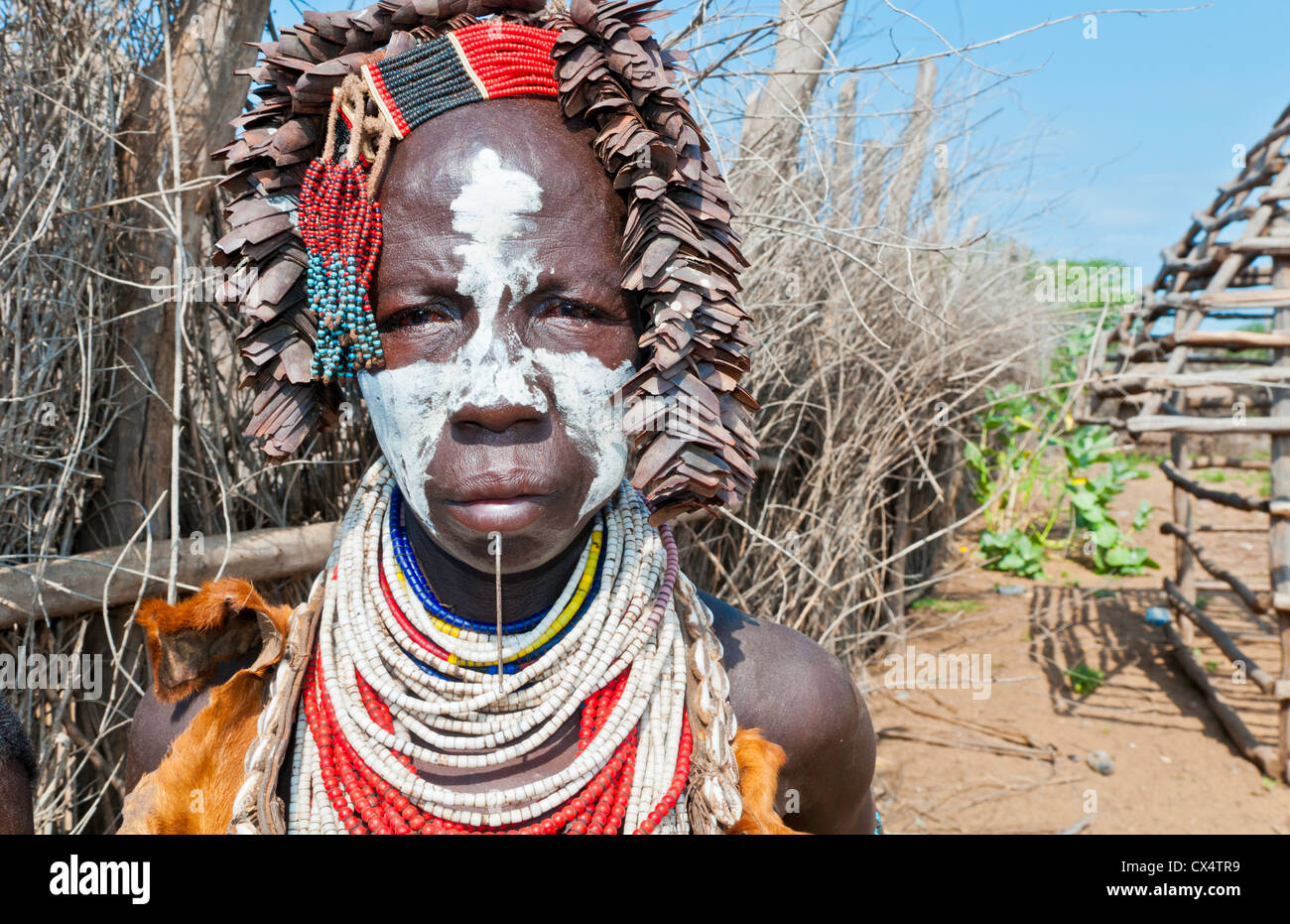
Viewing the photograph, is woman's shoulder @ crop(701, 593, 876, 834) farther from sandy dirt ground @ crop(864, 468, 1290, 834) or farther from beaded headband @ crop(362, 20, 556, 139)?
sandy dirt ground @ crop(864, 468, 1290, 834)

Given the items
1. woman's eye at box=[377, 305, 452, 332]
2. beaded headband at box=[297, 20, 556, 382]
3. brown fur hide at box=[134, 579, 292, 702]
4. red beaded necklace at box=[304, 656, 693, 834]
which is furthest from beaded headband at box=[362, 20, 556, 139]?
red beaded necklace at box=[304, 656, 693, 834]

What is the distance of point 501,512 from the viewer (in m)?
1.27

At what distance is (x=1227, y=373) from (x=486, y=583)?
4.63m

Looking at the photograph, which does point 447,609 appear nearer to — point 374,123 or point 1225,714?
point 374,123

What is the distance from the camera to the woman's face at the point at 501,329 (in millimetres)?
1282

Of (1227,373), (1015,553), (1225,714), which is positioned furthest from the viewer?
(1015,553)

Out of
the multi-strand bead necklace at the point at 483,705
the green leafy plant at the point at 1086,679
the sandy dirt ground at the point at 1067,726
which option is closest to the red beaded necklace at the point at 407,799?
the multi-strand bead necklace at the point at 483,705

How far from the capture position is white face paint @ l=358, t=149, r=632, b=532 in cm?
129

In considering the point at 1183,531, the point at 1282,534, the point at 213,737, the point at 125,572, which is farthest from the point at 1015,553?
the point at 213,737

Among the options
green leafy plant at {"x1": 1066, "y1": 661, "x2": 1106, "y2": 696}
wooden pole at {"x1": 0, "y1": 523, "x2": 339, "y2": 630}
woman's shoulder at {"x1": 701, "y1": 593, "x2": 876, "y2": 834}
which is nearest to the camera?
woman's shoulder at {"x1": 701, "y1": 593, "x2": 876, "y2": 834}

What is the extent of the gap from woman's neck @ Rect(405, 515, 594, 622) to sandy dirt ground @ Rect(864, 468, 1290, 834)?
3511mm

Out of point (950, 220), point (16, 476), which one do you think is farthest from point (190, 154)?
point (950, 220)

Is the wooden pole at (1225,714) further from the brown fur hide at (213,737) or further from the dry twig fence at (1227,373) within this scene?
the brown fur hide at (213,737)
